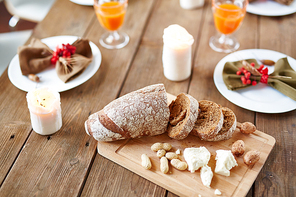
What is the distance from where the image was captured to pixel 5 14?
359 centimetres

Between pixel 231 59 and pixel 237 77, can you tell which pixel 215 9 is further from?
pixel 237 77

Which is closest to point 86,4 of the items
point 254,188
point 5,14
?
point 254,188

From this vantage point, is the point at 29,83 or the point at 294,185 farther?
the point at 29,83

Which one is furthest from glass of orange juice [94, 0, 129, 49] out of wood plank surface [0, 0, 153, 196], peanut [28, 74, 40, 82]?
peanut [28, 74, 40, 82]

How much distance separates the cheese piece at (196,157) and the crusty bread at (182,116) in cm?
9

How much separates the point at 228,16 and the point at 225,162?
36.0 inches

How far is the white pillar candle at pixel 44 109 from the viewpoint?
3.94 ft

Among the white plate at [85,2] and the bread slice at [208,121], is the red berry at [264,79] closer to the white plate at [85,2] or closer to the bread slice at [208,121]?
the bread slice at [208,121]

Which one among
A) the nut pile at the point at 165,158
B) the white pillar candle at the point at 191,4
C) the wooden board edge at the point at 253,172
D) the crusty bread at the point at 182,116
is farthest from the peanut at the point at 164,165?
the white pillar candle at the point at 191,4

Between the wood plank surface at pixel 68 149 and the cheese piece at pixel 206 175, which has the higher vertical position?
the cheese piece at pixel 206 175

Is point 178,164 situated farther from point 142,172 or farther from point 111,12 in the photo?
point 111,12

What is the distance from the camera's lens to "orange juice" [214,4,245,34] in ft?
5.34

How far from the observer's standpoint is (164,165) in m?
1.14

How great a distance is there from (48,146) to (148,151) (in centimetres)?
45
